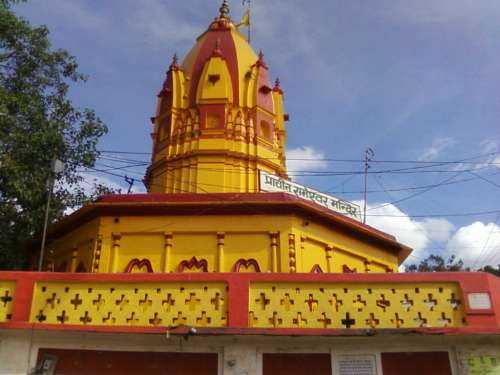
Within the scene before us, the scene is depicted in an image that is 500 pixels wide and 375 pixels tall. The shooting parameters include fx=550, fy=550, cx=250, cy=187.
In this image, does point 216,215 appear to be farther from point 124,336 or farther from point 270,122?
point 270,122

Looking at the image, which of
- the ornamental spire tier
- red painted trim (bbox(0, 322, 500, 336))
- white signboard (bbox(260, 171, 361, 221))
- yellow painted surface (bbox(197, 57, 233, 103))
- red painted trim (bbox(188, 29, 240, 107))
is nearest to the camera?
red painted trim (bbox(0, 322, 500, 336))

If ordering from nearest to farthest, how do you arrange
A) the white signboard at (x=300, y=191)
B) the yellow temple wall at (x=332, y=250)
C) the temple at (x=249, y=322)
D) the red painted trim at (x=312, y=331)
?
the red painted trim at (x=312, y=331), the temple at (x=249, y=322), the yellow temple wall at (x=332, y=250), the white signboard at (x=300, y=191)

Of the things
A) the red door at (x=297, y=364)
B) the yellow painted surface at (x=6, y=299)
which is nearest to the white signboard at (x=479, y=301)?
the red door at (x=297, y=364)

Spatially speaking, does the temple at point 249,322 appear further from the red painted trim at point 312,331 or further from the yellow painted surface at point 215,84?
the yellow painted surface at point 215,84

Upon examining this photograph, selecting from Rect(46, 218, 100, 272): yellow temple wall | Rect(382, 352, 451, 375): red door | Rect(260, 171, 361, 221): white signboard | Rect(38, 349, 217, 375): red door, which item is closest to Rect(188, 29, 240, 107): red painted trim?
Rect(260, 171, 361, 221): white signboard

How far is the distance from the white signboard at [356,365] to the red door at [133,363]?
5.93 ft

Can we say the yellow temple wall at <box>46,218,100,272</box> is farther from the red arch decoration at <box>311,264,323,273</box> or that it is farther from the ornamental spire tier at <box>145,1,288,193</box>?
the red arch decoration at <box>311,264,323,273</box>

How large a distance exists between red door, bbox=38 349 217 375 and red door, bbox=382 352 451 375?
Result: 8.20 ft

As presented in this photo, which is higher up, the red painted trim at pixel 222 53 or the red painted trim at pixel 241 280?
the red painted trim at pixel 222 53

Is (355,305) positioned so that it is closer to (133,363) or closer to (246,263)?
(133,363)

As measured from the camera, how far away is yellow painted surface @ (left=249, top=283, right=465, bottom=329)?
800 cm

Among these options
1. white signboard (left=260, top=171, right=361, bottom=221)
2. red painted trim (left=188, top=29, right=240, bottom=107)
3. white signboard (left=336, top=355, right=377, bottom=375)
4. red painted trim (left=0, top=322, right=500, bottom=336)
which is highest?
red painted trim (left=188, top=29, right=240, bottom=107)

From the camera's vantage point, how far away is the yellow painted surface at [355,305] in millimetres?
8000

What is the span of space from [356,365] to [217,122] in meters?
11.9
